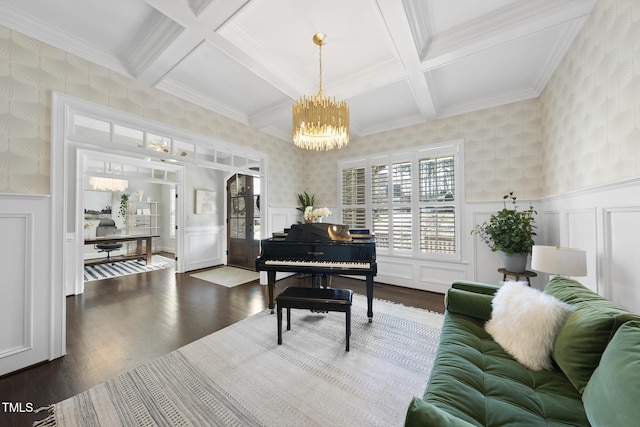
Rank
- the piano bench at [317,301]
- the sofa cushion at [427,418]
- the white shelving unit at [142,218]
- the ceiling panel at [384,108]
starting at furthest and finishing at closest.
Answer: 1. the white shelving unit at [142,218]
2. the ceiling panel at [384,108]
3. the piano bench at [317,301]
4. the sofa cushion at [427,418]

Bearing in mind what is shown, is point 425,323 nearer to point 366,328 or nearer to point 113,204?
point 366,328

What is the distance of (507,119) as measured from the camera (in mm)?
3256

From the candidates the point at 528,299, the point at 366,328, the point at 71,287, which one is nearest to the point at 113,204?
the point at 71,287

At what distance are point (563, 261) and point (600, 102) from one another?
47.9 inches

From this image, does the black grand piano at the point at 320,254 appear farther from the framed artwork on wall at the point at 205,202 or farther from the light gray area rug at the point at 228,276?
the framed artwork on wall at the point at 205,202

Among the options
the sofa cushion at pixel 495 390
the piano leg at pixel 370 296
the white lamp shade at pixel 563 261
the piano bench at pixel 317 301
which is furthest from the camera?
the piano leg at pixel 370 296

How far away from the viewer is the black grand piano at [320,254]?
266 centimetres

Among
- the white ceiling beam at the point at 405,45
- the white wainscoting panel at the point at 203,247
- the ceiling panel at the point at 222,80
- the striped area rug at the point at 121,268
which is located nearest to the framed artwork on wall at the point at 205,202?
the white wainscoting panel at the point at 203,247

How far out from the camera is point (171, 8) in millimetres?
1755

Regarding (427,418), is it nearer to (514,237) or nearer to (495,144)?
(514,237)

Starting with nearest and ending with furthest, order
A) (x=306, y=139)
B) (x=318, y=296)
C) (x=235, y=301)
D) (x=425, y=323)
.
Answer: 1. (x=318, y=296)
2. (x=306, y=139)
3. (x=425, y=323)
4. (x=235, y=301)

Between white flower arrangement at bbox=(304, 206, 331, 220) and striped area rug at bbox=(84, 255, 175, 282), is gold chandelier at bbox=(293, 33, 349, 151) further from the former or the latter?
striped area rug at bbox=(84, 255, 175, 282)

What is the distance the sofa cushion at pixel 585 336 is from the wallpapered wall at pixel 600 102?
94 cm

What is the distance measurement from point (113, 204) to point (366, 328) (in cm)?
795
